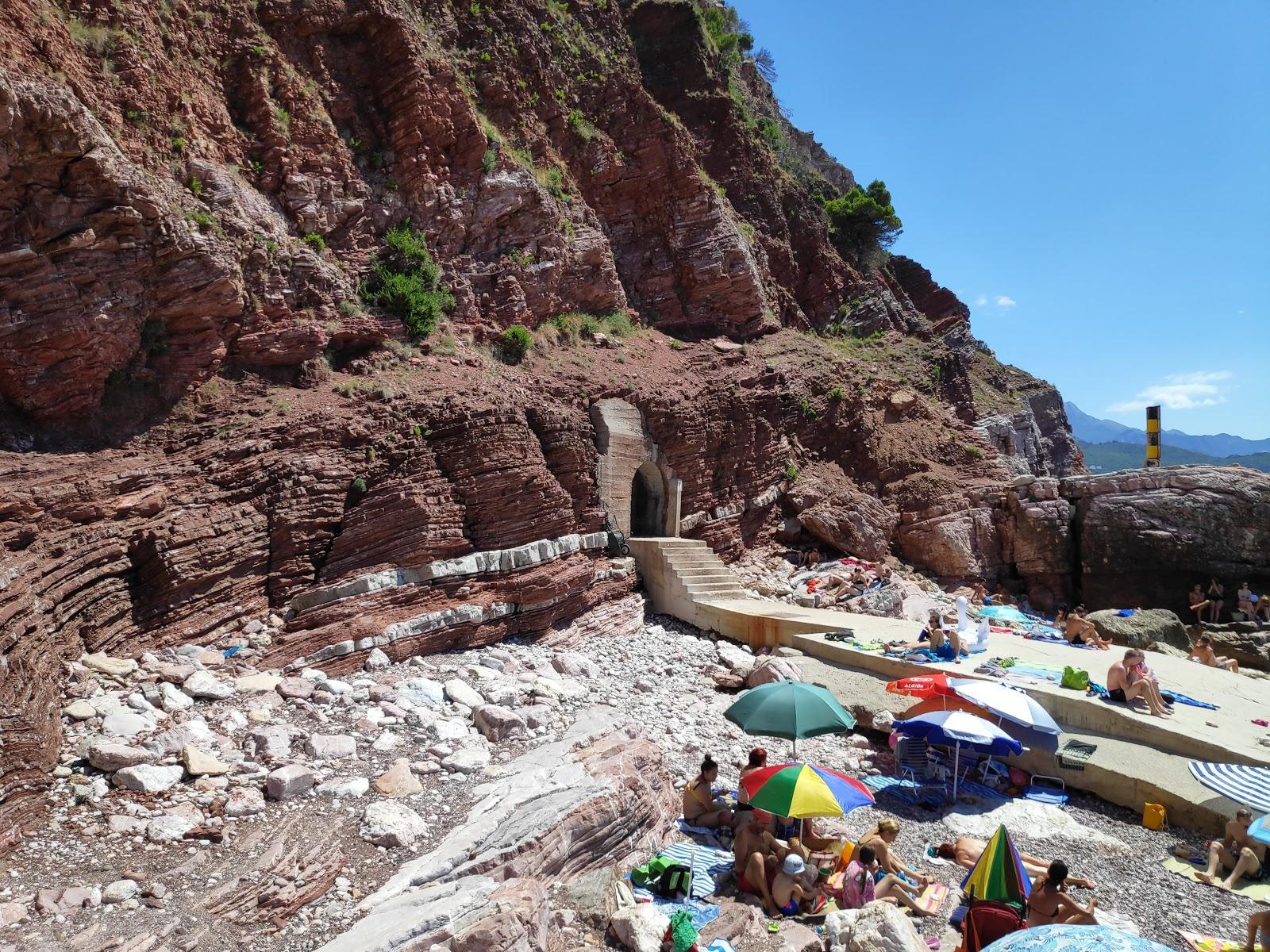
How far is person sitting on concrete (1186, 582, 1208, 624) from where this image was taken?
18844mm

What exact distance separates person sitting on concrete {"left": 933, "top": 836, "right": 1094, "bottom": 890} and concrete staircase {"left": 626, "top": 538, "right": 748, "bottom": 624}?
26.9ft

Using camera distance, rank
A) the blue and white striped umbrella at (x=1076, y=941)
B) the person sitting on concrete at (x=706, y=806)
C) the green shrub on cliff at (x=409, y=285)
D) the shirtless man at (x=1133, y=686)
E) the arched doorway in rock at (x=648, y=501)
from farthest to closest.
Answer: the arched doorway in rock at (x=648, y=501) → the green shrub on cliff at (x=409, y=285) → the shirtless man at (x=1133, y=686) → the person sitting on concrete at (x=706, y=806) → the blue and white striped umbrella at (x=1076, y=941)

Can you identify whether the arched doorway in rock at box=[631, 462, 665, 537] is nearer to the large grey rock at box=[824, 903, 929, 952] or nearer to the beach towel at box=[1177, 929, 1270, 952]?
the large grey rock at box=[824, 903, 929, 952]

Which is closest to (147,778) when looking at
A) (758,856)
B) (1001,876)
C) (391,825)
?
(391,825)

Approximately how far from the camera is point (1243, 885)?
737 centimetres

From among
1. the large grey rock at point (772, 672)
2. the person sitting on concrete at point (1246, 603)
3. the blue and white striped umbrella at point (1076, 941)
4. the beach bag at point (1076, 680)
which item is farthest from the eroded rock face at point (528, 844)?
the person sitting on concrete at point (1246, 603)

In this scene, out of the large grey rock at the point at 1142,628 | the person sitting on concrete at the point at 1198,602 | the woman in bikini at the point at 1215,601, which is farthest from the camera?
the woman in bikini at the point at 1215,601

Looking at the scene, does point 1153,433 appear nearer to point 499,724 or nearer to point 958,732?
point 958,732

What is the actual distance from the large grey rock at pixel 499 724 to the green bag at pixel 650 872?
2.56 m

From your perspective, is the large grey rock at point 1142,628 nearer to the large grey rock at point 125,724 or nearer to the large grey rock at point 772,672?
the large grey rock at point 772,672

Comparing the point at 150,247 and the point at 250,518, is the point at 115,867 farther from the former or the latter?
the point at 150,247

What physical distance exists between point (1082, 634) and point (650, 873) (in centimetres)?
1191

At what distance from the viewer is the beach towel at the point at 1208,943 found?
6316 mm

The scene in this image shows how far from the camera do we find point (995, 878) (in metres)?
6.41
